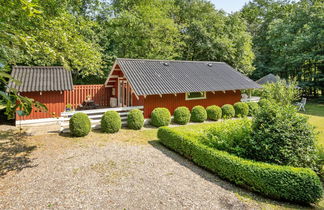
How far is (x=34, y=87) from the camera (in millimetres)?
11430

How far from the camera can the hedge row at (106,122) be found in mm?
9078

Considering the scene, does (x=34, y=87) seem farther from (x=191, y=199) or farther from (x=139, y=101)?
(x=191, y=199)

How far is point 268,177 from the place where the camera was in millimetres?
4766

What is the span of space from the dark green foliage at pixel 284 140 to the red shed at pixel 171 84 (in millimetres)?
6636

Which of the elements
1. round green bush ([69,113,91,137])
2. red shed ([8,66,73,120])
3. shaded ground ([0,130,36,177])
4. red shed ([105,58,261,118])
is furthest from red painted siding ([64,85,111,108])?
round green bush ([69,113,91,137])

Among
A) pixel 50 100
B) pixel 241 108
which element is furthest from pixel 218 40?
pixel 50 100

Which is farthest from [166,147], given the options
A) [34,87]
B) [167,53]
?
[167,53]

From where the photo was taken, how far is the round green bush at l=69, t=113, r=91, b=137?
9.05 meters

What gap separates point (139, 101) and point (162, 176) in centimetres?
719

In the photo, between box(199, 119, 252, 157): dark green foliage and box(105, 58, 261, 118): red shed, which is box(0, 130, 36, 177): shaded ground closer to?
box(105, 58, 261, 118): red shed

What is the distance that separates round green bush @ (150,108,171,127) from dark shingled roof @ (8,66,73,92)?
220 inches


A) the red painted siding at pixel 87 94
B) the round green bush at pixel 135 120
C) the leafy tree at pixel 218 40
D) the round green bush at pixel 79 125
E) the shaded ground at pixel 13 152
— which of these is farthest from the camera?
the leafy tree at pixel 218 40

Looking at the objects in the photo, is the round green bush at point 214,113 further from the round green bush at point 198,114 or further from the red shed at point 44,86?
the red shed at point 44,86

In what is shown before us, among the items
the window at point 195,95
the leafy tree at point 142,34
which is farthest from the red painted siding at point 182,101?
the leafy tree at point 142,34
